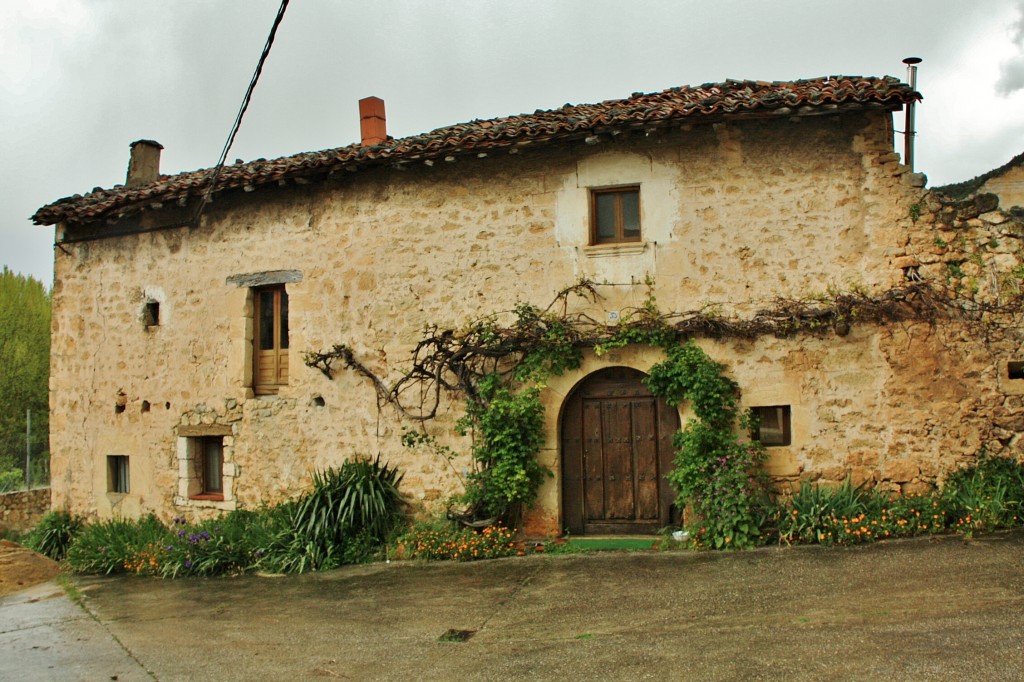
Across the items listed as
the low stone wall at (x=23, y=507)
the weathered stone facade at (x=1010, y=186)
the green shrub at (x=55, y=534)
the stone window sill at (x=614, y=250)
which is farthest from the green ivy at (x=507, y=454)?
the low stone wall at (x=23, y=507)

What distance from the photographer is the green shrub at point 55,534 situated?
1186 centimetres

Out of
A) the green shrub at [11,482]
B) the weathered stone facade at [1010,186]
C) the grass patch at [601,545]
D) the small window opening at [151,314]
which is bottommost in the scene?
the green shrub at [11,482]

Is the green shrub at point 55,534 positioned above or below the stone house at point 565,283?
below

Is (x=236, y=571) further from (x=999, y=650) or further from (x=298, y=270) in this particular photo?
(x=999, y=650)

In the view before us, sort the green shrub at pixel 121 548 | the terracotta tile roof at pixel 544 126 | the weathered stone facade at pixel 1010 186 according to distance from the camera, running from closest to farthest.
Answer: the terracotta tile roof at pixel 544 126
the green shrub at pixel 121 548
the weathered stone facade at pixel 1010 186

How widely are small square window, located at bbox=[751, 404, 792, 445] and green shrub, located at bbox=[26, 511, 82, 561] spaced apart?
31.3 ft

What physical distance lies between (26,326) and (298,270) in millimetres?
23412

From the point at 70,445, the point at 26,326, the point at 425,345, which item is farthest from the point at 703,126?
the point at 26,326

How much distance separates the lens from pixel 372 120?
38.5ft

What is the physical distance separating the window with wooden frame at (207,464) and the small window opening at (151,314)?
5.95 ft

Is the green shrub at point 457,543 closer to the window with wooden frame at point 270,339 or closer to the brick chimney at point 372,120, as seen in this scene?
the window with wooden frame at point 270,339

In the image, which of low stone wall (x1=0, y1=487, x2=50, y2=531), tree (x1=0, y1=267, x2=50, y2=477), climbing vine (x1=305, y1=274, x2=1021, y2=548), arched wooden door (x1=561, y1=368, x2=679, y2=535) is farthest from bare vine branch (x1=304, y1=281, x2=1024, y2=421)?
tree (x1=0, y1=267, x2=50, y2=477)

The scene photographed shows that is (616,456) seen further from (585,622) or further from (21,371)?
(21,371)

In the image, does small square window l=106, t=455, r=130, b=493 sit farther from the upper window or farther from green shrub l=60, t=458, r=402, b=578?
the upper window
